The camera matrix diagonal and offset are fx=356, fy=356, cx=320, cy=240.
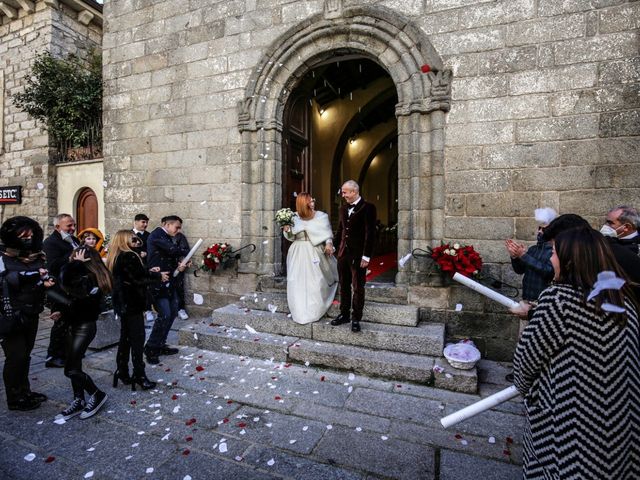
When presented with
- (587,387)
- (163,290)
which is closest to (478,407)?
(587,387)

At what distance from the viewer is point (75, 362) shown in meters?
2.92

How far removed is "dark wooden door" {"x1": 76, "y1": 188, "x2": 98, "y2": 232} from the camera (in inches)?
315

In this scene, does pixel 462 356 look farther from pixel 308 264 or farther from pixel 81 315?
pixel 81 315

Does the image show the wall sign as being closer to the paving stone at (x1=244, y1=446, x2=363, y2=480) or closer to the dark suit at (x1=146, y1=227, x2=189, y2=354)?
the dark suit at (x1=146, y1=227, x2=189, y2=354)

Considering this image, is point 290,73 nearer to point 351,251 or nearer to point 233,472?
point 351,251

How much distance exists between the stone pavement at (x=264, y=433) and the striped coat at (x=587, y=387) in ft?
3.24

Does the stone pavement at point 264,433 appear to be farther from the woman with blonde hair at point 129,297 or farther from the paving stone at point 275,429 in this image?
the woman with blonde hair at point 129,297

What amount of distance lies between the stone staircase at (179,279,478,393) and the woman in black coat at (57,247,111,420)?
5.09ft

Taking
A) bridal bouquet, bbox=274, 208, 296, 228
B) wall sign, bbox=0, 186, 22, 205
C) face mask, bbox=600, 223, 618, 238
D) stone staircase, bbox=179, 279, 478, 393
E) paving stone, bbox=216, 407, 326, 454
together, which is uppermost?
wall sign, bbox=0, 186, 22, 205

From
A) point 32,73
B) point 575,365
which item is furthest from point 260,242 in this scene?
point 32,73

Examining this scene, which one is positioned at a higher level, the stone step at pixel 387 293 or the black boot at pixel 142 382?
the stone step at pixel 387 293

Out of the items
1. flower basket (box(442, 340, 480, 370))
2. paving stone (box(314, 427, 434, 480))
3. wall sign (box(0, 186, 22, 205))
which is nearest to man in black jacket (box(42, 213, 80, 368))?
paving stone (box(314, 427, 434, 480))

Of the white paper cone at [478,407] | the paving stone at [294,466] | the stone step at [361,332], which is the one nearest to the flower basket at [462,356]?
the stone step at [361,332]

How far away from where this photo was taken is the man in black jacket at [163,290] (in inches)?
161
